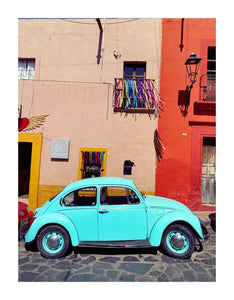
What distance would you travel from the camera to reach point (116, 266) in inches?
140

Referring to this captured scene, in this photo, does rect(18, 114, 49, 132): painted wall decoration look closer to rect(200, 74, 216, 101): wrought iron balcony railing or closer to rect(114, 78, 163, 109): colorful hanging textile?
rect(114, 78, 163, 109): colorful hanging textile

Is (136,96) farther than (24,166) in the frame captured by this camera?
No

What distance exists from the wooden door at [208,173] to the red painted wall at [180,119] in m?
0.37

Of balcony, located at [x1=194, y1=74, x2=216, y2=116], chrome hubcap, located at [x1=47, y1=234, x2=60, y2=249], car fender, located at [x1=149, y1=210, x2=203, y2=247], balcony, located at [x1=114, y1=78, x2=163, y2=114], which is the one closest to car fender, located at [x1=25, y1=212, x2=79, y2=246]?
chrome hubcap, located at [x1=47, y1=234, x2=60, y2=249]

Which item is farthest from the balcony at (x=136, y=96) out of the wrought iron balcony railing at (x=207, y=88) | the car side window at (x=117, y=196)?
the car side window at (x=117, y=196)

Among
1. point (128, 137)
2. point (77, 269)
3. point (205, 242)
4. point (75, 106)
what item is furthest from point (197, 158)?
point (77, 269)

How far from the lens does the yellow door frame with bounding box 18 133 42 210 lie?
7.07 metres

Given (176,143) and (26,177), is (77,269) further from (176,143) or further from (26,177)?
(26,177)

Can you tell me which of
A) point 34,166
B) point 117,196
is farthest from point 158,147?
point 34,166

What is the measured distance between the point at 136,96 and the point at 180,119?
Answer: 186cm

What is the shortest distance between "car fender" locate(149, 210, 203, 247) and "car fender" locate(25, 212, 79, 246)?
153 centimetres

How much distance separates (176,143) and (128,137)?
5.88 feet

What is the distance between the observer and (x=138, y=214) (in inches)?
152

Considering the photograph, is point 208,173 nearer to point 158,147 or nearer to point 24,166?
point 158,147
